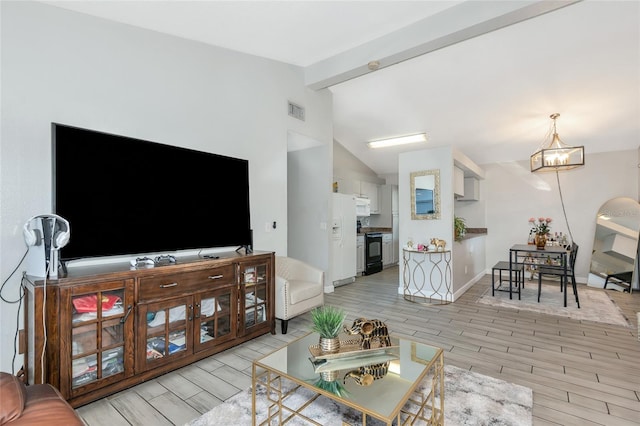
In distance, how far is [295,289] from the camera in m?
Answer: 3.33

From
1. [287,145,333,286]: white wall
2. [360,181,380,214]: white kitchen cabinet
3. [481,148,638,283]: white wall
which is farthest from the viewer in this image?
[360,181,380,214]: white kitchen cabinet

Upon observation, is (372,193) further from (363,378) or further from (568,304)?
(363,378)

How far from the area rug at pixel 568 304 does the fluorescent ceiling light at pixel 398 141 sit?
10.2 feet

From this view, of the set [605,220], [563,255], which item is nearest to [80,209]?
[563,255]

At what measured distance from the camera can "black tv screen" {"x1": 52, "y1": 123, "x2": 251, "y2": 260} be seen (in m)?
2.09

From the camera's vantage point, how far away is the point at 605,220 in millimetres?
5684

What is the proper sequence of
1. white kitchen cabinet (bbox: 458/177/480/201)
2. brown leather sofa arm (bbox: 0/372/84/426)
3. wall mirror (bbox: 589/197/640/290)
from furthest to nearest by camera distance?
1. white kitchen cabinet (bbox: 458/177/480/201)
2. wall mirror (bbox: 589/197/640/290)
3. brown leather sofa arm (bbox: 0/372/84/426)

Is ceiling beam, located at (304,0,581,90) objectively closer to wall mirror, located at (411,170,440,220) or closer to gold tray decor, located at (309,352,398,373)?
wall mirror, located at (411,170,440,220)

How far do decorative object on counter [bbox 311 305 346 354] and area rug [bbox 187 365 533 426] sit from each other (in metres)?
0.39

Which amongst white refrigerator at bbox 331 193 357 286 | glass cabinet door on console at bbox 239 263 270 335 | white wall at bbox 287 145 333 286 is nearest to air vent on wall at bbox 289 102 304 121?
white wall at bbox 287 145 333 286

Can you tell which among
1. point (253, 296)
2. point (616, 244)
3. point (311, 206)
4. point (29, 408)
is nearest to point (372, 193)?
point (311, 206)

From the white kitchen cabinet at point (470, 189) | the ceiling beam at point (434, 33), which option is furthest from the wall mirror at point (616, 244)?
the ceiling beam at point (434, 33)

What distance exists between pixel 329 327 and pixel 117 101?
99.1 inches

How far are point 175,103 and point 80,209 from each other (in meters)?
1.37
